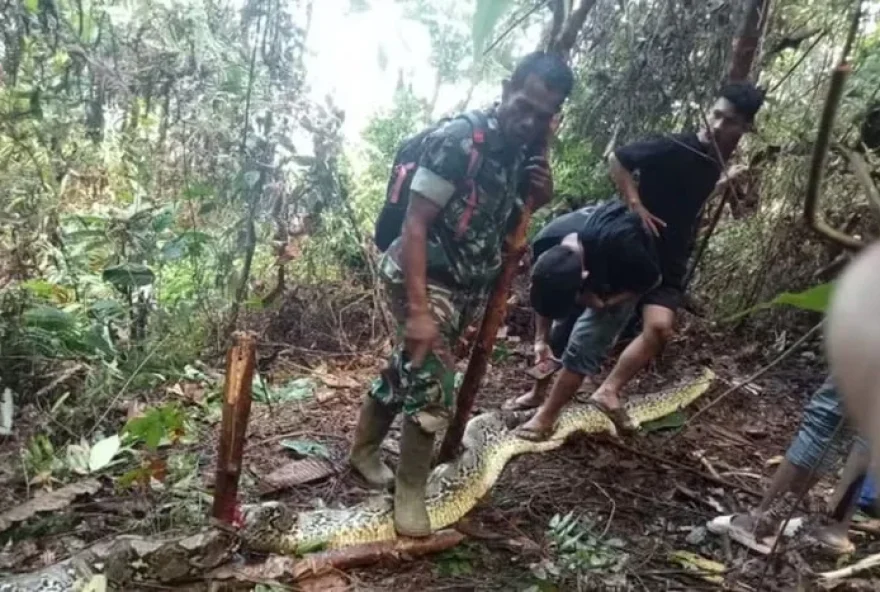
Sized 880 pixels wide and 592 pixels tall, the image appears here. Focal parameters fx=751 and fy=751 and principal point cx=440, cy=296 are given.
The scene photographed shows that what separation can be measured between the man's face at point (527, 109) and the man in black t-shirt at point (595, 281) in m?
0.94

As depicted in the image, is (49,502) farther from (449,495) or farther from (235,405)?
(449,495)

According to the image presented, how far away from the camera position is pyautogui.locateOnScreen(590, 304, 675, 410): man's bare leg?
3672 mm

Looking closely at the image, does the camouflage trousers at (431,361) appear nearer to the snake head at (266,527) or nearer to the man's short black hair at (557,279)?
the snake head at (266,527)

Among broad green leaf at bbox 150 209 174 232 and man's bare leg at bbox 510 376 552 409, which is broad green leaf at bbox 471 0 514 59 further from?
broad green leaf at bbox 150 209 174 232

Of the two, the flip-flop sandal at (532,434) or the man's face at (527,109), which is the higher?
the man's face at (527,109)

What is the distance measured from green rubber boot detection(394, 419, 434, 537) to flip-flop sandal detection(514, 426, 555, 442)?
0.88 m

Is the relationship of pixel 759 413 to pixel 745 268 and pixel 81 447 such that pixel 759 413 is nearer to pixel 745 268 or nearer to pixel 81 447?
pixel 745 268

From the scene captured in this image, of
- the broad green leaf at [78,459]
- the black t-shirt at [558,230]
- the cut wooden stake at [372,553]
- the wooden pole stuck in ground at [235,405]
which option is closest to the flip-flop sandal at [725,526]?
the cut wooden stake at [372,553]

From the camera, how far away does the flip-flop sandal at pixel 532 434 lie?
3625 mm

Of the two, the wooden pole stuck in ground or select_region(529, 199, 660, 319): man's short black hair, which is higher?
select_region(529, 199, 660, 319): man's short black hair

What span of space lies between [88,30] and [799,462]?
380cm

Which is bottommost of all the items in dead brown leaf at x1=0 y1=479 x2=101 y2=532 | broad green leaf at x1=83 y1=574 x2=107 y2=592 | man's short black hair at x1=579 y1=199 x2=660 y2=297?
dead brown leaf at x1=0 y1=479 x2=101 y2=532

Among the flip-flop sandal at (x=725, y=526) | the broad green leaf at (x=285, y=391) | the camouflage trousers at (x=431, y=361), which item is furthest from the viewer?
the broad green leaf at (x=285, y=391)

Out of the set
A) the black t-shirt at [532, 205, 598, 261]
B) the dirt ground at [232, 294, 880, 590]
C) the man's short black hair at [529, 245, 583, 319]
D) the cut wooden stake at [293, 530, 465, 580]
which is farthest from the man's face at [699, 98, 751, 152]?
the cut wooden stake at [293, 530, 465, 580]
